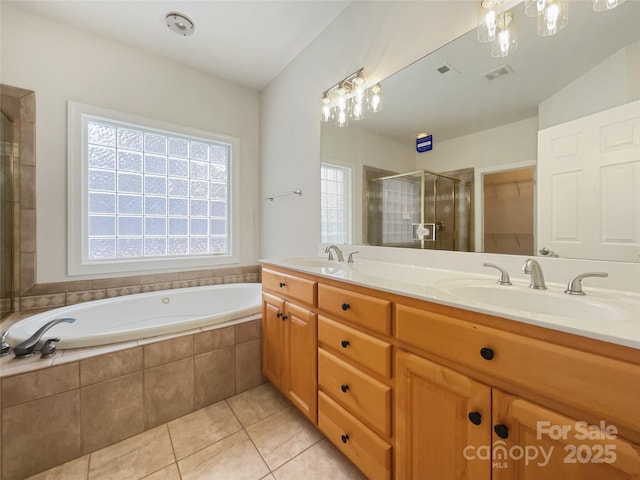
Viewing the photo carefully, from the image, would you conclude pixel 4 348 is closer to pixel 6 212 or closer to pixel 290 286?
pixel 6 212

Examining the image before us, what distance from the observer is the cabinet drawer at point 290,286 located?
1305 millimetres

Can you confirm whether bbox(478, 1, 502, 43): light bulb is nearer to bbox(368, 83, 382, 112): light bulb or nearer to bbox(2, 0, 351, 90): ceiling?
bbox(368, 83, 382, 112): light bulb

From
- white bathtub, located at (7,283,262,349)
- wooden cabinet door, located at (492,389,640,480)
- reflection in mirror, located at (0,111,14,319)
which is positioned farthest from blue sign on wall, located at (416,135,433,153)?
reflection in mirror, located at (0,111,14,319)

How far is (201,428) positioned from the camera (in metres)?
1.45

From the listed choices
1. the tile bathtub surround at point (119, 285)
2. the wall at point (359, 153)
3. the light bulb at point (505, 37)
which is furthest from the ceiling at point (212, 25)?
the tile bathtub surround at point (119, 285)

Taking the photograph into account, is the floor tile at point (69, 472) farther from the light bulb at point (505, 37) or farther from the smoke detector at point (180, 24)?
the smoke detector at point (180, 24)

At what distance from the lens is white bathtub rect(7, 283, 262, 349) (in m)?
1.43

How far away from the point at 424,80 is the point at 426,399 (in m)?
1.52

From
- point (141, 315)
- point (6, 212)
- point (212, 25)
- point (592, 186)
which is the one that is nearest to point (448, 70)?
point (592, 186)

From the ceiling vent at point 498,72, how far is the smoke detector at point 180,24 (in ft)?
6.80

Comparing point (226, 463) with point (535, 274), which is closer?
point (535, 274)

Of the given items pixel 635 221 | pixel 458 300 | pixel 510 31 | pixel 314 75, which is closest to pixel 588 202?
pixel 635 221

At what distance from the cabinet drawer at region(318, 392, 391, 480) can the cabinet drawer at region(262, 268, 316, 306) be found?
0.48m

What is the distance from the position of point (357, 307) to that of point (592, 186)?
93 cm
